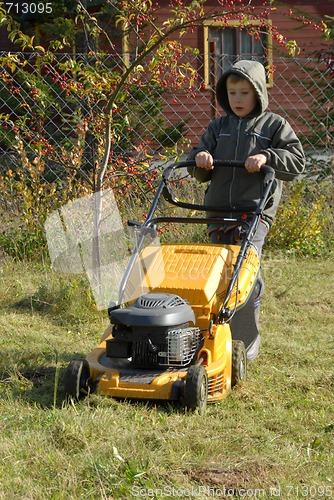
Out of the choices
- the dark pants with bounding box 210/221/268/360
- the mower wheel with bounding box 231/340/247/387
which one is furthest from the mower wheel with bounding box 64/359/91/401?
the dark pants with bounding box 210/221/268/360

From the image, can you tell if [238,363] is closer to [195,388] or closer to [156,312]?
[195,388]

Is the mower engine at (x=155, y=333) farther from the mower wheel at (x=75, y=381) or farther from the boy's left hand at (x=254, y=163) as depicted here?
the boy's left hand at (x=254, y=163)

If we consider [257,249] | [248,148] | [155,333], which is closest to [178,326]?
[155,333]

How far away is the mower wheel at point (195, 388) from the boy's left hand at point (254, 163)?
44.1 inches

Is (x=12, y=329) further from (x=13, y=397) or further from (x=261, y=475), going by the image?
(x=261, y=475)

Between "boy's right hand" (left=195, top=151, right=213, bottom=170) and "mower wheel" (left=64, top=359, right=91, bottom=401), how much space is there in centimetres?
A: 123

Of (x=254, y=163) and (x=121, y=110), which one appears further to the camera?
(x=121, y=110)

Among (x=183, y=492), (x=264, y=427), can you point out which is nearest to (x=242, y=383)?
(x=264, y=427)

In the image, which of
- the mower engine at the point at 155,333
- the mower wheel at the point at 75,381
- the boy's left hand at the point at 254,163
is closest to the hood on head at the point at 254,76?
the boy's left hand at the point at 254,163

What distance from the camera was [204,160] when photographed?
433 centimetres

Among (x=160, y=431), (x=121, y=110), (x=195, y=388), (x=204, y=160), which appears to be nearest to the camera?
(x=160, y=431)

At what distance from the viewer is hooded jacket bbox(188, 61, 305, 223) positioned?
4.46 m

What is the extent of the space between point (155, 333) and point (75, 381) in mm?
436

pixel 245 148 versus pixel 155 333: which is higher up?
pixel 245 148
